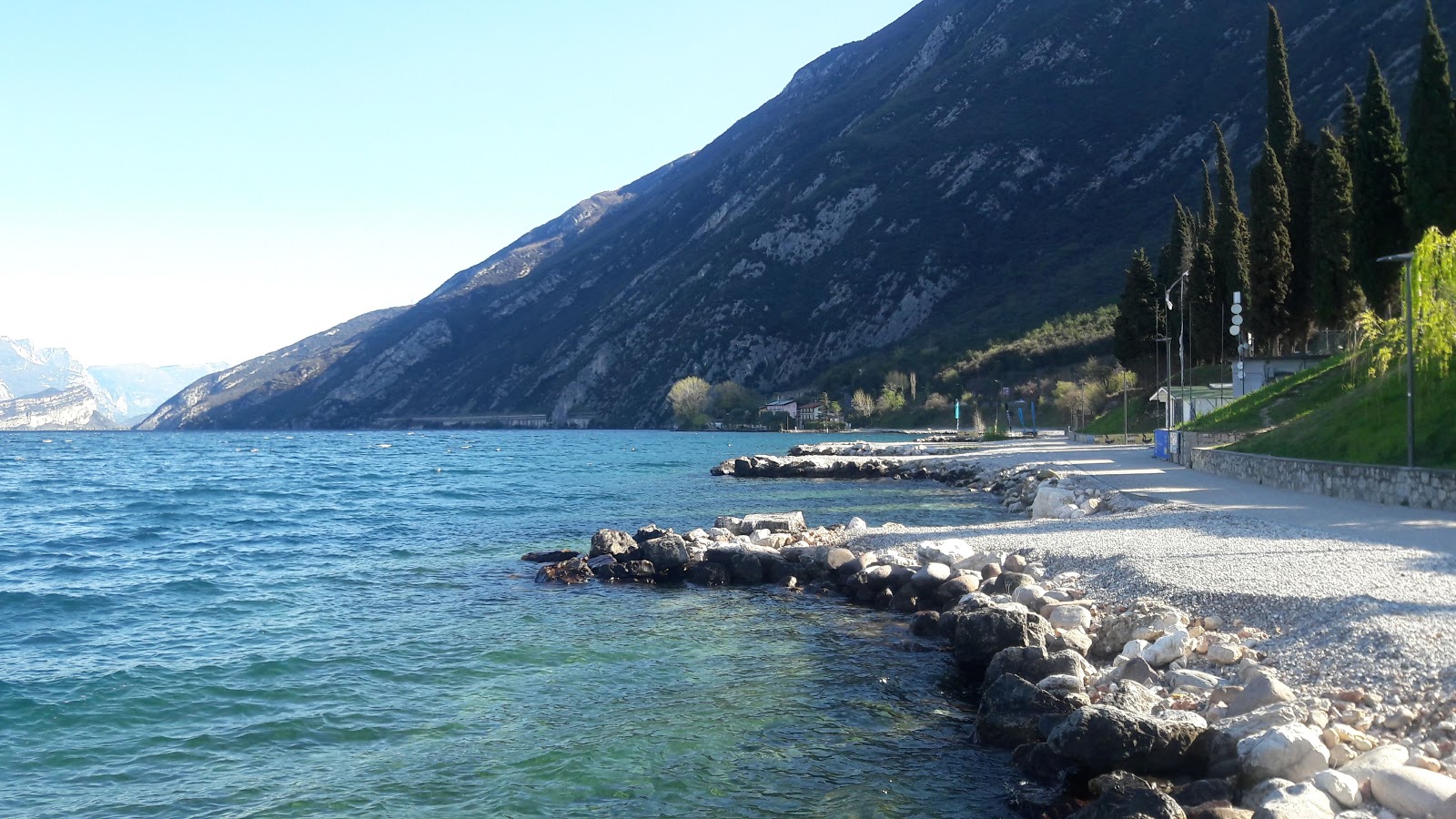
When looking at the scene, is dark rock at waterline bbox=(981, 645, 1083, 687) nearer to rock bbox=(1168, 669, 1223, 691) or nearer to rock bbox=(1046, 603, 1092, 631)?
rock bbox=(1168, 669, 1223, 691)

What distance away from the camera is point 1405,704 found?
786 cm

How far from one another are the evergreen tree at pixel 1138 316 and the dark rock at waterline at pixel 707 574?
52.2m

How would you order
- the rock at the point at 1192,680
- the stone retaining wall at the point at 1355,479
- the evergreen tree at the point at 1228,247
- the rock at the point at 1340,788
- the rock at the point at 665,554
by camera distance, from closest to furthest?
the rock at the point at 1340,788
the rock at the point at 1192,680
the stone retaining wall at the point at 1355,479
the rock at the point at 665,554
the evergreen tree at the point at 1228,247

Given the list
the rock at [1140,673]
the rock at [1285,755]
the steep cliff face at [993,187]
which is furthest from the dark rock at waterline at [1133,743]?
the steep cliff face at [993,187]

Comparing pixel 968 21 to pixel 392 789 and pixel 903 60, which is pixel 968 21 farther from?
pixel 392 789

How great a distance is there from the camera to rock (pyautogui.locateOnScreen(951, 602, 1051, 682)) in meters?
12.1

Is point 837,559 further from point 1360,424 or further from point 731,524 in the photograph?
point 1360,424

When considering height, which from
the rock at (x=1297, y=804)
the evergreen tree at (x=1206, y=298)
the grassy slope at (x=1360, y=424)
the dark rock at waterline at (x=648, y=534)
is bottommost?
the rock at (x=1297, y=804)

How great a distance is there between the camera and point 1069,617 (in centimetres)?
1280

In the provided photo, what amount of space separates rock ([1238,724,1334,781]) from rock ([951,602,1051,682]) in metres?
4.23

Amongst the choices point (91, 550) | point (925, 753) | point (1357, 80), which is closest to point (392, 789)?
point (925, 753)

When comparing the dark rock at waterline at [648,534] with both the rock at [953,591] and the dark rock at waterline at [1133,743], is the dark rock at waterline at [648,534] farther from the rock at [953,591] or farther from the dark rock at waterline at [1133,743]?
the dark rock at waterline at [1133,743]

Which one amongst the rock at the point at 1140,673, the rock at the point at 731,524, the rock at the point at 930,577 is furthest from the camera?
the rock at the point at 731,524

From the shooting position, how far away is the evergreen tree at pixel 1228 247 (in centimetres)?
4975
